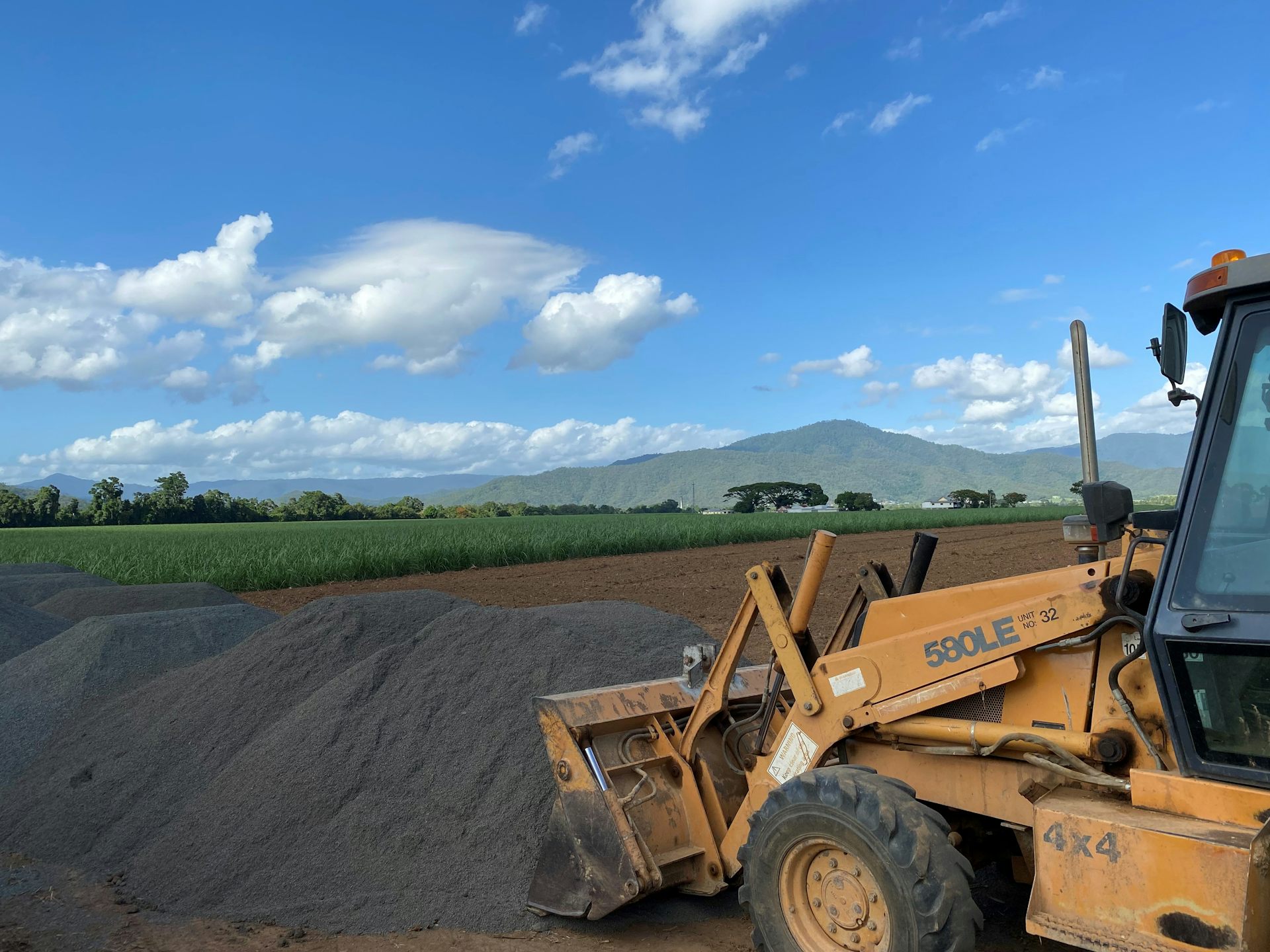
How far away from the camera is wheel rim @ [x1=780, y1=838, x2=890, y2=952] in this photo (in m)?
3.37

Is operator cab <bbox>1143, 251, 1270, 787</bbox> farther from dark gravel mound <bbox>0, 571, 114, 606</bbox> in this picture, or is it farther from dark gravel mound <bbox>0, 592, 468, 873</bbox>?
dark gravel mound <bbox>0, 571, 114, 606</bbox>

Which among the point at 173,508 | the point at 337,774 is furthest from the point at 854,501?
the point at 337,774

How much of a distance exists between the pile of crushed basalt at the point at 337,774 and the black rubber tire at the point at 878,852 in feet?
3.71

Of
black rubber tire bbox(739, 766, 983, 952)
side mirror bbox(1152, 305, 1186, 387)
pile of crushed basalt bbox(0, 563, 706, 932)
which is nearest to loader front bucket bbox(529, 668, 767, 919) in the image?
pile of crushed basalt bbox(0, 563, 706, 932)

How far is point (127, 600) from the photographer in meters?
14.2

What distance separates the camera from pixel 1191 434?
3.01 m

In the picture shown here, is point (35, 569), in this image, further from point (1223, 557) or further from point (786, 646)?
point (1223, 557)

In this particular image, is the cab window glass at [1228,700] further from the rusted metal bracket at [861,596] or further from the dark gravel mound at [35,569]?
the dark gravel mound at [35,569]

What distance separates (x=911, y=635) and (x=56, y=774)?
637 centimetres

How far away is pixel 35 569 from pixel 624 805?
19.6m

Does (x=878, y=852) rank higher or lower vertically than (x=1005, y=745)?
lower

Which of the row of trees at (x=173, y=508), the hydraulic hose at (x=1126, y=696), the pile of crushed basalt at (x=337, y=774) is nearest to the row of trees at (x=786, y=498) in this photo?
the row of trees at (x=173, y=508)

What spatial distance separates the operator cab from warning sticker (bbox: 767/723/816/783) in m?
1.42

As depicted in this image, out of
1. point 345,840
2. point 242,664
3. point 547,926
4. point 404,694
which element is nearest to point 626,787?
point 547,926
